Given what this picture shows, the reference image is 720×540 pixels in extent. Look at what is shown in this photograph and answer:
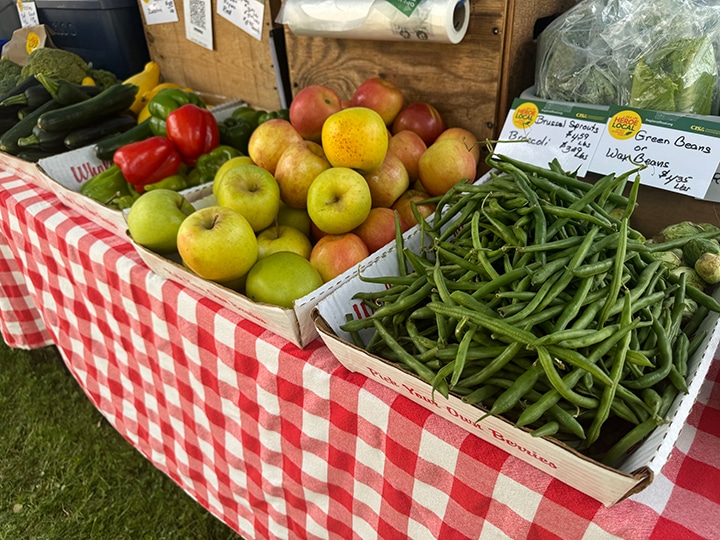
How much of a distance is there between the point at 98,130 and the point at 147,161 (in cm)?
49

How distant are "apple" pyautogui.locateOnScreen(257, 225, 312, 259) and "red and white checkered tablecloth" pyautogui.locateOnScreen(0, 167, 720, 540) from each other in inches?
6.3

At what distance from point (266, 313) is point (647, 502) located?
614 mm

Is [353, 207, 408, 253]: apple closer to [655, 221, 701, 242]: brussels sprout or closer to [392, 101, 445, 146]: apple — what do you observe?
[392, 101, 445, 146]: apple

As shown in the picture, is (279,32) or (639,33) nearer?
(639,33)

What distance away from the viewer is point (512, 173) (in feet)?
2.86

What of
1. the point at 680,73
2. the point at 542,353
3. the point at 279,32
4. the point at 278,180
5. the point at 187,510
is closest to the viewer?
the point at 542,353

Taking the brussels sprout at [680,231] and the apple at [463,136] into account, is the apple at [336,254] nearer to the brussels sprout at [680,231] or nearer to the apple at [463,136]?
the apple at [463,136]

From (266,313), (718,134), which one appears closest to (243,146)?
(266,313)

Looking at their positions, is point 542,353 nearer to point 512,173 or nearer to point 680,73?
point 512,173

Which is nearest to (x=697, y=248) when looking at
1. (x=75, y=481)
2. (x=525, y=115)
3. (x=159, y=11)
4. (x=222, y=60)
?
(x=525, y=115)

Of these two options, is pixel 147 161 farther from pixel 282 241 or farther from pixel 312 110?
pixel 282 241

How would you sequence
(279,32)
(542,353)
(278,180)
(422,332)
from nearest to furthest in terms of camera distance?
(542,353) < (422,332) < (278,180) < (279,32)

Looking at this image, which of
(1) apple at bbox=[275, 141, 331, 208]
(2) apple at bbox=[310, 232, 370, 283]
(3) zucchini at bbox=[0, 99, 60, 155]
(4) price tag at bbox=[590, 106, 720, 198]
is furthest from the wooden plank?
(3) zucchini at bbox=[0, 99, 60, 155]

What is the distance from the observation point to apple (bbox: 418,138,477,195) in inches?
45.7
